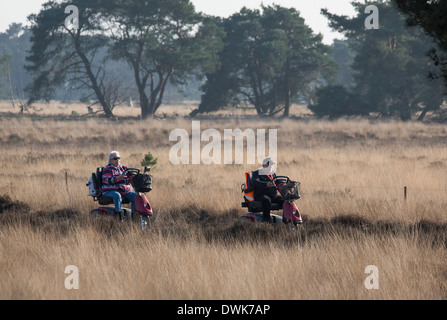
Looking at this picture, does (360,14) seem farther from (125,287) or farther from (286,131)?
(125,287)

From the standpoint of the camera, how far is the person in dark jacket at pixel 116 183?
411 inches

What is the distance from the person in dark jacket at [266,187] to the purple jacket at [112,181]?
7.41 ft

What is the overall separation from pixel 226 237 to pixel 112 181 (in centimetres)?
218

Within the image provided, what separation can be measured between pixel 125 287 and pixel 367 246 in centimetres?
350

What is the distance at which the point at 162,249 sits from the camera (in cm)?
877

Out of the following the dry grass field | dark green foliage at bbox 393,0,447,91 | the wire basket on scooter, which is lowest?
the dry grass field

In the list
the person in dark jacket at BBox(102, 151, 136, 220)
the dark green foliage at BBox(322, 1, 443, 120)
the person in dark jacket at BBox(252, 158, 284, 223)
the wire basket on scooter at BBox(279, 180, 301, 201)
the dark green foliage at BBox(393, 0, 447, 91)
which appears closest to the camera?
the dark green foliage at BBox(393, 0, 447, 91)

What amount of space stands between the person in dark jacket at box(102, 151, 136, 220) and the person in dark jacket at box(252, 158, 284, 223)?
2.19 metres

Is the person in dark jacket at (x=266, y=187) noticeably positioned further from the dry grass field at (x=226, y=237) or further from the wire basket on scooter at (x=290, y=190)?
the dry grass field at (x=226, y=237)

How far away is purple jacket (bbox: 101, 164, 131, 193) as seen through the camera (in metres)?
10.5

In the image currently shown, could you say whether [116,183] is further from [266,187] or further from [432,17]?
[432,17]

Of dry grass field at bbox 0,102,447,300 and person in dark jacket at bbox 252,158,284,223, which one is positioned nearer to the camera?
dry grass field at bbox 0,102,447,300

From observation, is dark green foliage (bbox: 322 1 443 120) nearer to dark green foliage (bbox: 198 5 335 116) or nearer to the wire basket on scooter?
dark green foliage (bbox: 198 5 335 116)

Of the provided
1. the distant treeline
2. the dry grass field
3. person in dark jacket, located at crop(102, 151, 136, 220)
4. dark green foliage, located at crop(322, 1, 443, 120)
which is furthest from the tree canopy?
person in dark jacket, located at crop(102, 151, 136, 220)
